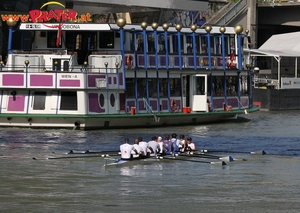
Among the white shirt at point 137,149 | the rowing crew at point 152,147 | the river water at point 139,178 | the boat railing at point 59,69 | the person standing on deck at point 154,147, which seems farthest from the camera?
the boat railing at point 59,69

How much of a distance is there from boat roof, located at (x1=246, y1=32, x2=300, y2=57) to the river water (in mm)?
28256

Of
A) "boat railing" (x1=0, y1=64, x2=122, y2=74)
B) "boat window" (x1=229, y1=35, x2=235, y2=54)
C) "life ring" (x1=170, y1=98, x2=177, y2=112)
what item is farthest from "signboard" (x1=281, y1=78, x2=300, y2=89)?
"boat railing" (x1=0, y1=64, x2=122, y2=74)

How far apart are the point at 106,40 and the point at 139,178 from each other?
17451 millimetres

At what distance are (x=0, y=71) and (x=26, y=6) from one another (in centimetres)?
2776

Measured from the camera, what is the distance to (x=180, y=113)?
4916cm

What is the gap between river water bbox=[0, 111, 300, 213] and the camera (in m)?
26.7

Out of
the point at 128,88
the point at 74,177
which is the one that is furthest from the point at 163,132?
the point at 74,177

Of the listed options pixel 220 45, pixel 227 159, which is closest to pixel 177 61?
pixel 220 45

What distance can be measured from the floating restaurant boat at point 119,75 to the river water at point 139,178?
1147mm

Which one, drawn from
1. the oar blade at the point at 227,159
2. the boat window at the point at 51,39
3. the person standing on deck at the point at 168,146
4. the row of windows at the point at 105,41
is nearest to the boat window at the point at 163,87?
the row of windows at the point at 105,41

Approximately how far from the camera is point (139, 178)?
31.5 metres

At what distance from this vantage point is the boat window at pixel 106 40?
48.0 meters

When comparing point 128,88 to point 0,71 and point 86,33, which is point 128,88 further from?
point 0,71

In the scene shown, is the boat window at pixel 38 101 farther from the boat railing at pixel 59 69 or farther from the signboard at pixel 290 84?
the signboard at pixel 290 84
